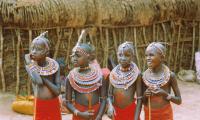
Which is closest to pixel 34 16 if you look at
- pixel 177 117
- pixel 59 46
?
pixel 59 46

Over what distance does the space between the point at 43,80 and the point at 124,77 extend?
0.83 meters

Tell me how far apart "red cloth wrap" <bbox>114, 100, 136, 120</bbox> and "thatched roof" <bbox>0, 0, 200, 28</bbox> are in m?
4.37

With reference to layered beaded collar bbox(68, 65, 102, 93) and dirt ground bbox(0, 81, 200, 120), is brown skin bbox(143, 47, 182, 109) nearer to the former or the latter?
Answer: layered beaded collar bbox(68, 65, 102, 93)

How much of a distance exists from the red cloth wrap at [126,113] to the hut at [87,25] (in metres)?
4.37

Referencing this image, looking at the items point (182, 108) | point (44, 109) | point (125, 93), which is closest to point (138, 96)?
point (125, 93)

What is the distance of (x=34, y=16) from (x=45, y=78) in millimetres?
4029

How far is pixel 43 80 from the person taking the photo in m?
4.57

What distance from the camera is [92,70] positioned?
447 cm

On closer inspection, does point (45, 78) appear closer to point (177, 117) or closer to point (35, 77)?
point (35, 77)

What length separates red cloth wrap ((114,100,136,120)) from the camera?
4.48m

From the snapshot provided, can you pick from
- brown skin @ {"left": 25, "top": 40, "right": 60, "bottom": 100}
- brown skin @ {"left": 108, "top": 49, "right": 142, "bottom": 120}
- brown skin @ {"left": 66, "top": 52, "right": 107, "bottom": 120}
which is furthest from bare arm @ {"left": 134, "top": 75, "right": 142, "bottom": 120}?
brown skin @ {"left": 25, "top": 40, "right": 60, "bottom": 100}

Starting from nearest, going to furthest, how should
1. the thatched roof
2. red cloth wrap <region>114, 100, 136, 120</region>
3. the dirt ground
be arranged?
red cloth wrap <region>114, 100, 136, 120</region>
the dirt ground
the thatched roof

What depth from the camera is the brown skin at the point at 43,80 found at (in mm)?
4508

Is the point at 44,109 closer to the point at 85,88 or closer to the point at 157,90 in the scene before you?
the point at 85,88
